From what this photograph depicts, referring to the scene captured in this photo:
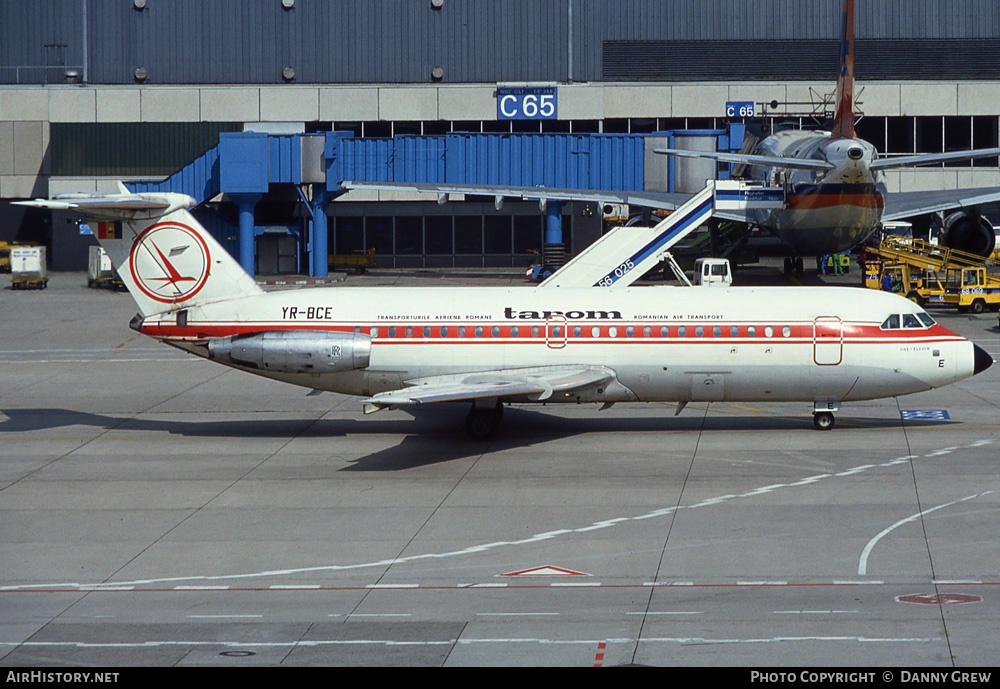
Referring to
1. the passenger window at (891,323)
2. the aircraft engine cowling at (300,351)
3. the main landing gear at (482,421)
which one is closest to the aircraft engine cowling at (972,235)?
the passenger window at (891,323)

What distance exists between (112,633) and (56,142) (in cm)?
7054

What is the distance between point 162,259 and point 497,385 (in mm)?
9232

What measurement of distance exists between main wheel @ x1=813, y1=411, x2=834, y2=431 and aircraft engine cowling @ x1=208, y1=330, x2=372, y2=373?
11291 millimetres

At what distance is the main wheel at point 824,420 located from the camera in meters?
30.6

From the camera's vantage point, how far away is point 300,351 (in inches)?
1154

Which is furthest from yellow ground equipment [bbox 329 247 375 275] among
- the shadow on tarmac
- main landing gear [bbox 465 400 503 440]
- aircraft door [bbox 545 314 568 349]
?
aircraft door [bbox 545 314 568 349]

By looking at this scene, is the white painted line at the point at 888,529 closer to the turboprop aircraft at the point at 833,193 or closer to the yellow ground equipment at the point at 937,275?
the turboprop aircraft at the point at 833,193

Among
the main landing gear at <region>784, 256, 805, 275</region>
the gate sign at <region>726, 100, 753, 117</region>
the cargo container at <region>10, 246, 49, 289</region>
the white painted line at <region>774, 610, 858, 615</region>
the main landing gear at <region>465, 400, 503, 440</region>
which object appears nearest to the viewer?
the white painted line at <region>774, 610, 858, 615</region>

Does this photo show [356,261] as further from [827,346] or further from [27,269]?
[827,346]

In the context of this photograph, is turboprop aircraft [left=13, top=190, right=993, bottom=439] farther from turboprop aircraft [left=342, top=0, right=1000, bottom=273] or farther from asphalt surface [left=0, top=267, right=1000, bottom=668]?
turboprop aircraft [left=342, top=0, right=1000, bottom=273]

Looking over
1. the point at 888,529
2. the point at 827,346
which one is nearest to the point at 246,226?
the point at 827,346

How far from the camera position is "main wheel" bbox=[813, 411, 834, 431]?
30641 mm

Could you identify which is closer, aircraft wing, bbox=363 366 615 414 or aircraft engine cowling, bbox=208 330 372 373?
aircraft wing, bbox=363 366 615 414

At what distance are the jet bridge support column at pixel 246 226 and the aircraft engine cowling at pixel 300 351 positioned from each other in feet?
146
